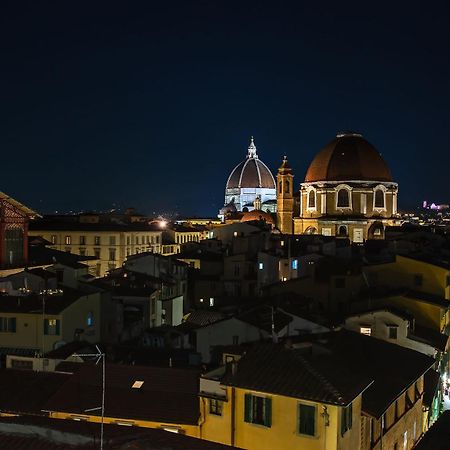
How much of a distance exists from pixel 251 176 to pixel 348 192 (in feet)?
185

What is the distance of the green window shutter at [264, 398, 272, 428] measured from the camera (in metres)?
13.9

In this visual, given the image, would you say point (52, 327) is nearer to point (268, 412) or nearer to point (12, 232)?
point (268, 412)

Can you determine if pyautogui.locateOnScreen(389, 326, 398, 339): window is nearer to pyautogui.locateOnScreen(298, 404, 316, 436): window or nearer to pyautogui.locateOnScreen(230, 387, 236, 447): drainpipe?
pyautogui.locateOnScreen(230, 387, 236, 447): drainpipe

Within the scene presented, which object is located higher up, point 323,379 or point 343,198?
point 343,198

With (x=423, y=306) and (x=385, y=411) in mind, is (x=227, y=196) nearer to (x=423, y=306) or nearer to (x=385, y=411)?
(x=423, y=306)

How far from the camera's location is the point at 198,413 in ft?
50.0

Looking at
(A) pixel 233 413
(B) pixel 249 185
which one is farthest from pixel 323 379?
(B) pixel 249 185

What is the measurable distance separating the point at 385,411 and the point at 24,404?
8.55 m

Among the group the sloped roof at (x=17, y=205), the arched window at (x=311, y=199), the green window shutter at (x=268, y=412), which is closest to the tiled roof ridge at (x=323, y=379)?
the green window shutter at (x=268, y=412)

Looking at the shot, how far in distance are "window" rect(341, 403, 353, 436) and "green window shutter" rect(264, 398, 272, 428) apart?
1477mm

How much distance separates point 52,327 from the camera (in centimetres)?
2441

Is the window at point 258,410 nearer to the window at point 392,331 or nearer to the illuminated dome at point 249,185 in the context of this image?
the window at point 392,331

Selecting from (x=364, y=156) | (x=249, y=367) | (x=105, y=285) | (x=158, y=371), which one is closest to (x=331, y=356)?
(x=249, y=367)

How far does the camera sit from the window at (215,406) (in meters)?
14.8
